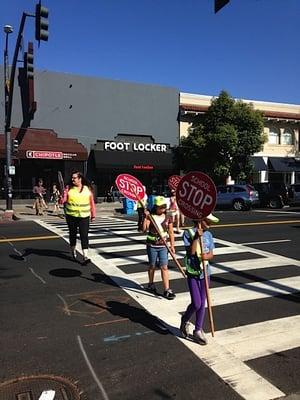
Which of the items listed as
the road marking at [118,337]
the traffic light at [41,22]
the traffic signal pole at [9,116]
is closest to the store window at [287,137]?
the traffic signal pole at [9,116]

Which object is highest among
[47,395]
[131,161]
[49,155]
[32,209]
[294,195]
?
[49,155]

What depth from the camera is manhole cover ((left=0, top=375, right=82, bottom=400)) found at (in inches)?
154

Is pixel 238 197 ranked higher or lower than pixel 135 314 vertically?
higher

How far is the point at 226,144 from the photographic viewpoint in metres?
30.1

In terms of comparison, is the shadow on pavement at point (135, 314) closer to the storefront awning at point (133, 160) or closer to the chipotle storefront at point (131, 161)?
the chipotle storefront at point (131, 161)

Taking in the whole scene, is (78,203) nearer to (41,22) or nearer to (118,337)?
(118,337)

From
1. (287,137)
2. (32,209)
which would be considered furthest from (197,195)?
(287,137)

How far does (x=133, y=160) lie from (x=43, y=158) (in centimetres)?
590

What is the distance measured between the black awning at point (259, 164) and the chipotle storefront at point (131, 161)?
6618 mm

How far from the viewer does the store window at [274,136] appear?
3725 centimetres

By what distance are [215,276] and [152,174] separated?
79.4 ft

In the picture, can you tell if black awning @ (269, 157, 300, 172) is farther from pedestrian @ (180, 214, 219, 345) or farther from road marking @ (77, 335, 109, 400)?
road marking @ (77, 335, 109, 400)

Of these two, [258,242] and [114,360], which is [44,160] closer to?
[258,242]

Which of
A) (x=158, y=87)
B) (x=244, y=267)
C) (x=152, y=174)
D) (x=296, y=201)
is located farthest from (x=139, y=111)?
(x=244, y=267)
